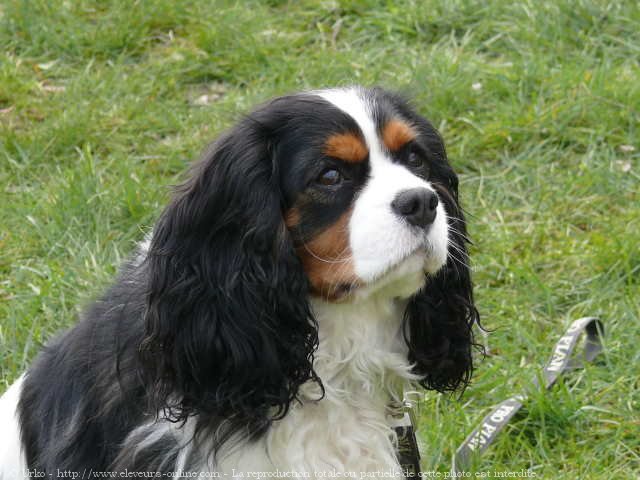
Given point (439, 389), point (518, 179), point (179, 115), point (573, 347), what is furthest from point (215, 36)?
point (439, 389)

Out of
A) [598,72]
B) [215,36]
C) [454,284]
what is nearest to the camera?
[454,284]

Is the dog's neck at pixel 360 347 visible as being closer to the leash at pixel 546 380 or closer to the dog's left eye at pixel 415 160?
the dog's left eye at pixel 415 160

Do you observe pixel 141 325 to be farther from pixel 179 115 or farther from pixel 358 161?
pixel 179 115

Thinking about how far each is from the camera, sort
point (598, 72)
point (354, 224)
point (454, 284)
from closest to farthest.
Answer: point (354, 224) → point (454, 284) → point (598, 72)

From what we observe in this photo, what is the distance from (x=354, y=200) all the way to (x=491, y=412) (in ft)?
4.57

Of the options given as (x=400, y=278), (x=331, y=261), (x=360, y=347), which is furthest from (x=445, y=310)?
(x=331, y=261)

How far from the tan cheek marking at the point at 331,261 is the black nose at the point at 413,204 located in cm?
13

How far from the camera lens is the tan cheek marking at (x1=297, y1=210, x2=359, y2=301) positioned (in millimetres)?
2850

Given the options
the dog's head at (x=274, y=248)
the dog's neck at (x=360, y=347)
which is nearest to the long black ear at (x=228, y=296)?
the dog's head at (x=274, y=248)

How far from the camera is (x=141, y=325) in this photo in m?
3.06

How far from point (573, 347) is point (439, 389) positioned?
0.95 metres

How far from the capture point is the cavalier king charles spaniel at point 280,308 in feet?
9.50

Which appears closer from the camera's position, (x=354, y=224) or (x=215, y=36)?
(x=354, y=224)

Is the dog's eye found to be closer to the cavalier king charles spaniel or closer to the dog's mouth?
the cavalier king charles spaniel
